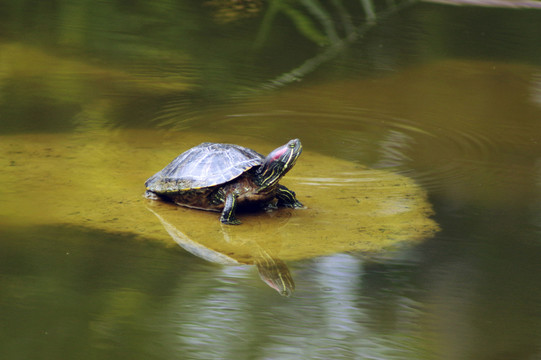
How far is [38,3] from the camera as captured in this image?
1123cm

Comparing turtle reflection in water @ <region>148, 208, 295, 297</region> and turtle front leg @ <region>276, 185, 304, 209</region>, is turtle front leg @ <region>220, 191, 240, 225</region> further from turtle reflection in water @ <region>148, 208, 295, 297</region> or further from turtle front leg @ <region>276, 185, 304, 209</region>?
turtle front leg @ <region>276, 185, 304, 209</region>

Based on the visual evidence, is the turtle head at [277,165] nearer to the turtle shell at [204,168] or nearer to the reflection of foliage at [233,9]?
the turtle shell at [204,168]

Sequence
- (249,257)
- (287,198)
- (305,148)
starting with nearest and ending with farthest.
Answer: (249,257)
(287,198)
(305,148)

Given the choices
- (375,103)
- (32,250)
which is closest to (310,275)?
(32,250)

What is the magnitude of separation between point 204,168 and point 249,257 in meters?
0.89

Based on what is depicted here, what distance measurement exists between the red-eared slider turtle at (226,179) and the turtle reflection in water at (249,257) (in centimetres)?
30

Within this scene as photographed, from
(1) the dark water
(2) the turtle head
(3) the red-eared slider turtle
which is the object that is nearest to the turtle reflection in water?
(1) the dark water

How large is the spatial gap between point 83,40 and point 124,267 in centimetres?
625

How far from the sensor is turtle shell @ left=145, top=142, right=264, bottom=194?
16.1ft

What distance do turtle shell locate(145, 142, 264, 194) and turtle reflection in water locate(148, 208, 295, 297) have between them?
0.33 m

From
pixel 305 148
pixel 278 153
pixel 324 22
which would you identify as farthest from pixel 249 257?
pixel 324 22

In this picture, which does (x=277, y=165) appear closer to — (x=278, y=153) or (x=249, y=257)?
(x=278, y=153)

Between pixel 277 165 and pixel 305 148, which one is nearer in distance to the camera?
pixel 277 165

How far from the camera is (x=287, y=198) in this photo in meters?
5.12
